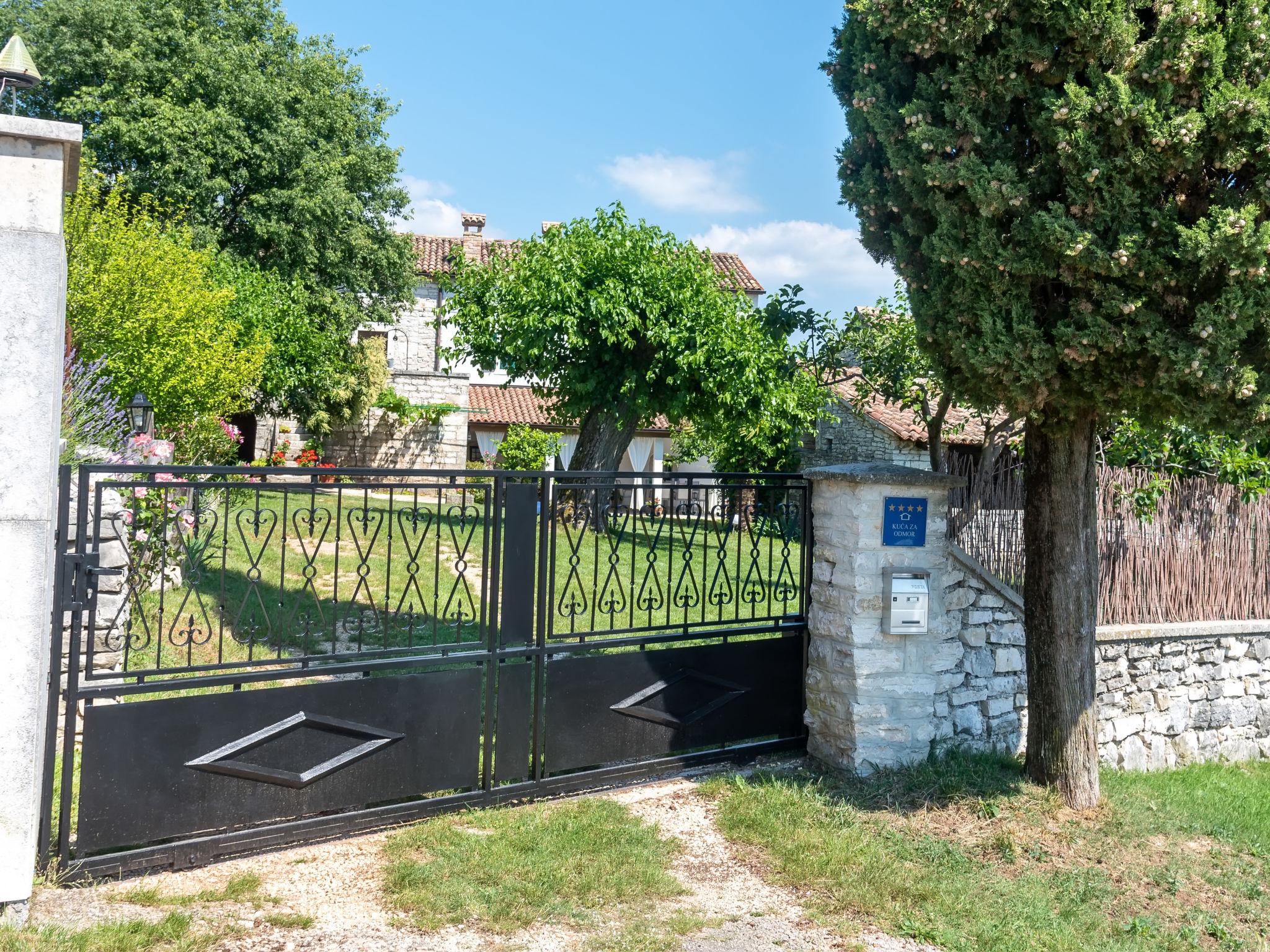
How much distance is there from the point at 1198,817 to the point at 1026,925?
2406mm

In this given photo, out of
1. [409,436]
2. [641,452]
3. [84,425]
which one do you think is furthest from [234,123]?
[641,452]

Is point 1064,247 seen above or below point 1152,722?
above

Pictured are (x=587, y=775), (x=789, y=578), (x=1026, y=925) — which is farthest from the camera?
(x=789, y=578)

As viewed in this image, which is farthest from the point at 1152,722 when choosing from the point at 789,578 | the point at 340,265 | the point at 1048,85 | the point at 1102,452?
the point at 340,265

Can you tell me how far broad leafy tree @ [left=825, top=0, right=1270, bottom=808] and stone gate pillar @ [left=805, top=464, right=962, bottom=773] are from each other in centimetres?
78

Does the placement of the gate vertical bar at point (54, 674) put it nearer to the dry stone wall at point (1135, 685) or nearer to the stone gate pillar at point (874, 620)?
the stone gate pillar at point (874, 620)

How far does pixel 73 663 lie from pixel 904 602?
14.6 ft

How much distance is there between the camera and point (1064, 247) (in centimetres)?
454

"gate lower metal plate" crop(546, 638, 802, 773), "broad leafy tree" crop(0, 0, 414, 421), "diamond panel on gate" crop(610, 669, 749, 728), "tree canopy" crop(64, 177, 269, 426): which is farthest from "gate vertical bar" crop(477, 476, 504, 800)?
"broad leafy tree" crop(0, 0, 414, 421)

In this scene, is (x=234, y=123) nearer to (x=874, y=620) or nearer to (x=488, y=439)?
(x=488, y=439)

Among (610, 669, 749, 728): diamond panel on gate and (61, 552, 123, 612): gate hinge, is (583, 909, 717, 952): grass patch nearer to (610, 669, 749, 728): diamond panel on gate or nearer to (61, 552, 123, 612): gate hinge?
(610, 669, 749, 728): diamond panel on gate

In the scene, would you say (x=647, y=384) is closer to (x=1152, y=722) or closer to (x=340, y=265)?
(x=1152, y=722)

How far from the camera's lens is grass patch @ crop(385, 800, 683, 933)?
4.08 metres

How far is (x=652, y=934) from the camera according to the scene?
13.0 feet
